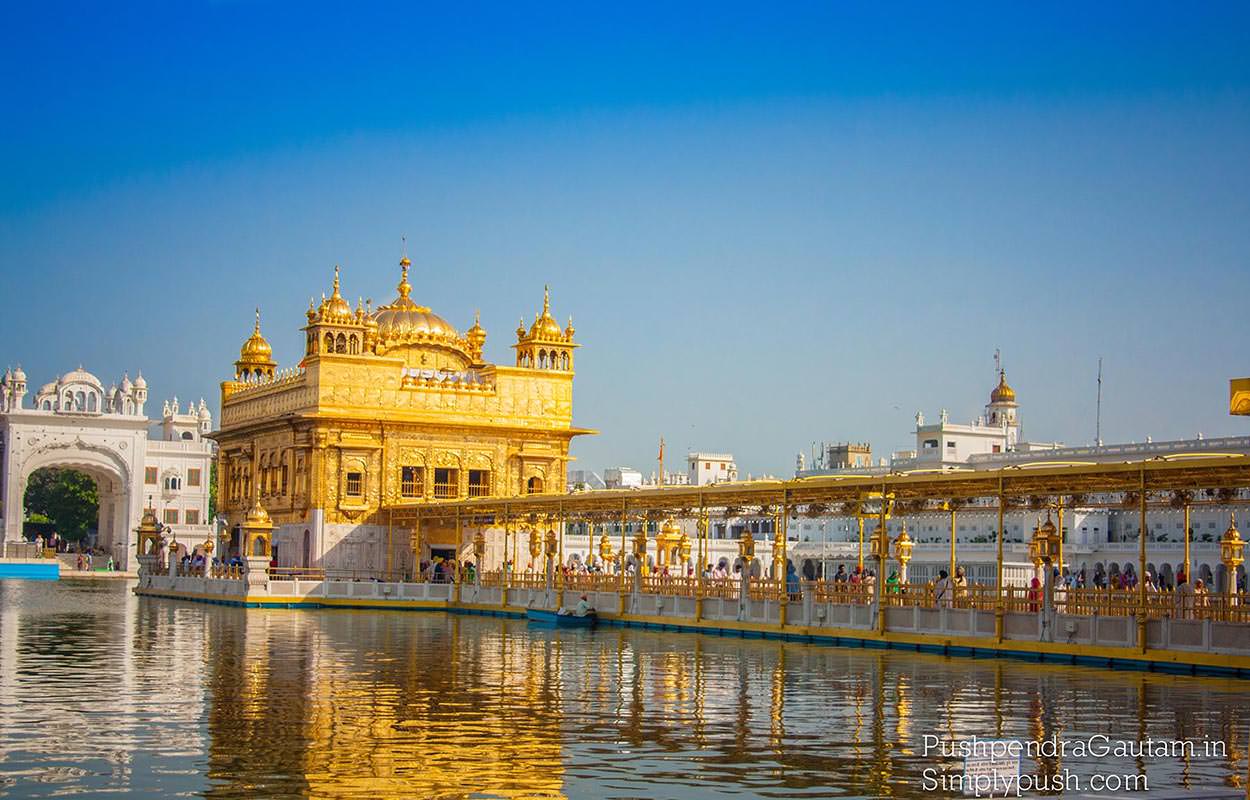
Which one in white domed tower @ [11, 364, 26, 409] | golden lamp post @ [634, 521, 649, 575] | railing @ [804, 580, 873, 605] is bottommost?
railing @ [804, 580, 873, 605]

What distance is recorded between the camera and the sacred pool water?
12422mm

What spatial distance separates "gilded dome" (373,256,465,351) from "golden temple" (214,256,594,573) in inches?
2.9

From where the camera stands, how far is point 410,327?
55.1 metres

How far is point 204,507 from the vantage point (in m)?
97.2

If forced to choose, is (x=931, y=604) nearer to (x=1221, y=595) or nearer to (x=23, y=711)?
(x=1221, y=595)

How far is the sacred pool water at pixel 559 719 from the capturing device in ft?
40.8

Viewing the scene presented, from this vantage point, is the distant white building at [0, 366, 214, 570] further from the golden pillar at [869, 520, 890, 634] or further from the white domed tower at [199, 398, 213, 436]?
the golden pillar at [869, 520, 890, 634]

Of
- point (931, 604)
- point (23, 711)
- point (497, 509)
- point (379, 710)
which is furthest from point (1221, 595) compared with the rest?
point (497, 509)

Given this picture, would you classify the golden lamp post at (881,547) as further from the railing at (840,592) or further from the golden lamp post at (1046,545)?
the golden lamp post at (1046,545)

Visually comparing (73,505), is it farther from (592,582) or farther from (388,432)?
(592,582)

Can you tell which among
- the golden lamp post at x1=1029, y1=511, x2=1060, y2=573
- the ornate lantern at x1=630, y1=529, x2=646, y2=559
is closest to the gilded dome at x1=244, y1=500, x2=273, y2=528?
the ornate lantern at x1=630, y1=529, x2=646, y2=559

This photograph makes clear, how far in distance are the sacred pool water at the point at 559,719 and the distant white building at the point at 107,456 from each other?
62.2 m

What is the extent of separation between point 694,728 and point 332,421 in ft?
114

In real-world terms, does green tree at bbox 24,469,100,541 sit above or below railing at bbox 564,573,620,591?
above
